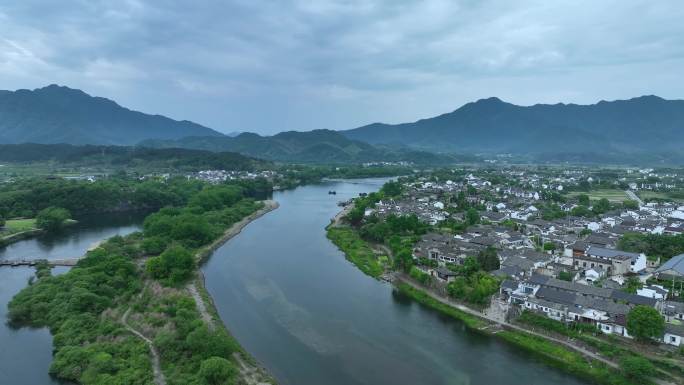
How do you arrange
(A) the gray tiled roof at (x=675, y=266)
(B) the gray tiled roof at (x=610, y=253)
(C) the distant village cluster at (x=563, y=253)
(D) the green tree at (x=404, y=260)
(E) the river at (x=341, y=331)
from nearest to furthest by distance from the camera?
(E) the river at (x=341, y=331)
(C) the distant village cluster at (x=563, y=253)
(A) the gray tiled roof at (x=675, y=266)
(B) the gray tiled roof at (x=610, y=253)
(D) the green tree at (x=404, y=260)

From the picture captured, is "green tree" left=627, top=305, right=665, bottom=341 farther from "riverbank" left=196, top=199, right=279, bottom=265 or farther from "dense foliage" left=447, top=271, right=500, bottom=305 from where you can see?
"riverbank" left=196, top=199, right=279, bottom=265

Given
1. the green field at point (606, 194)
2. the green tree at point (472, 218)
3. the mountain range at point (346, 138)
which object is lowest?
the green field at point (606, 194)

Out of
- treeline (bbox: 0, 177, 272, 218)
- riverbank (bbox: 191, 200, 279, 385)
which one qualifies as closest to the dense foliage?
riverbank (bbox: 191, 200, 279, 385)

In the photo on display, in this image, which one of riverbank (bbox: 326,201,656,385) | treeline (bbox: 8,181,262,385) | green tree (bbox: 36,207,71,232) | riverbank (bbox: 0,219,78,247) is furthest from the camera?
green tree (bbox: 36,207,71,232)

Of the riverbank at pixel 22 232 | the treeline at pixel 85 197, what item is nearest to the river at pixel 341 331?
the riverbank at pixel 22 232

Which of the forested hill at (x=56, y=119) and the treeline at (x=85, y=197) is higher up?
the forested hill at (x=56, y=119)

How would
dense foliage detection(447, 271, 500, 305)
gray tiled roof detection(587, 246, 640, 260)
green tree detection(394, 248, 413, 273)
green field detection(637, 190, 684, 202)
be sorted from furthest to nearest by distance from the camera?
green field detection(637, 190, 684, 202), green tree detection(394, 248, 413, 273), gray tiled roof detection(587, 246, 640, 260), dense foliage detection(447, 271, 500, 305)

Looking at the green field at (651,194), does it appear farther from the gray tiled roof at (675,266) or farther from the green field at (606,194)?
the gray tiled roof at (675,266)
